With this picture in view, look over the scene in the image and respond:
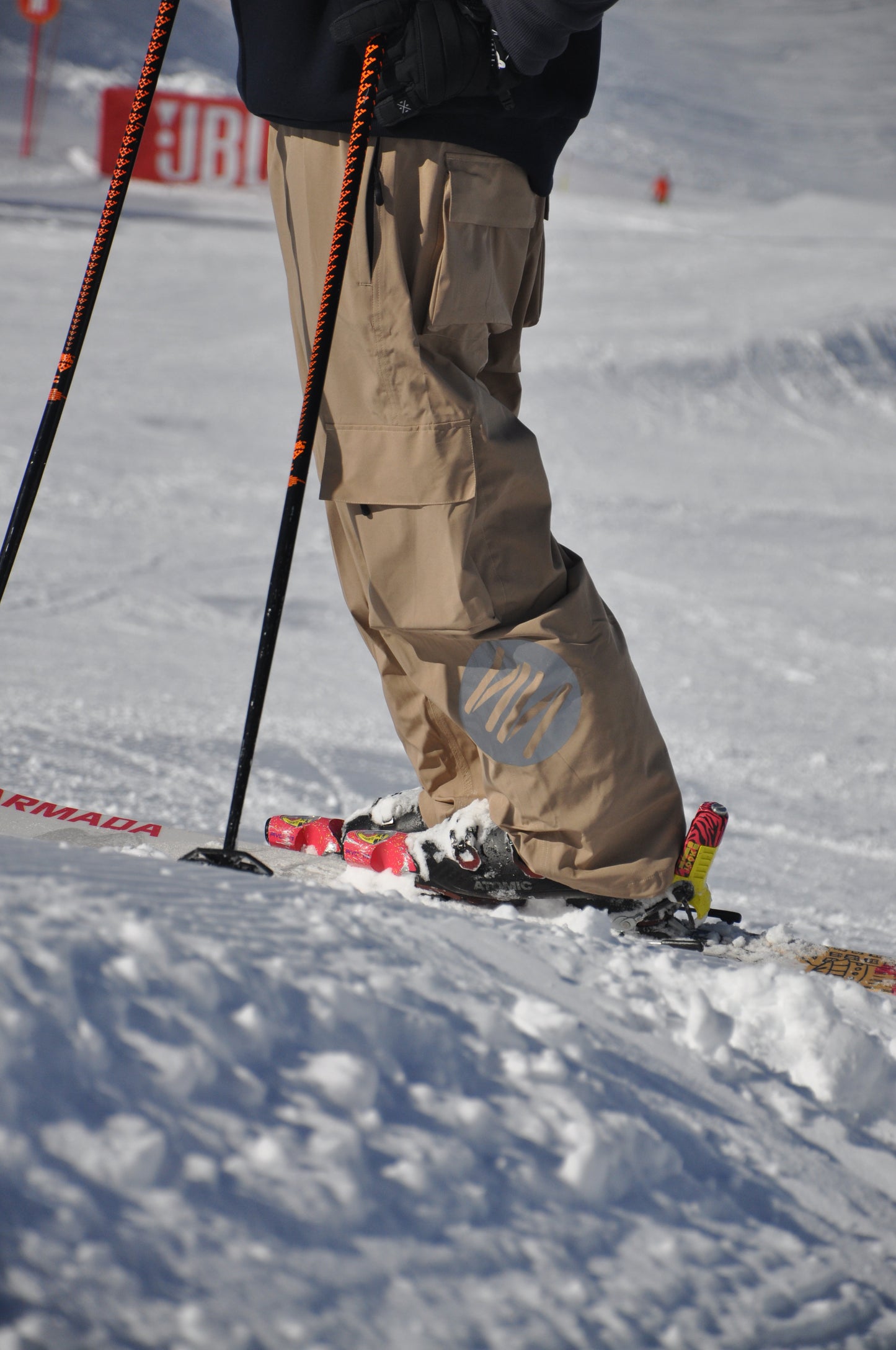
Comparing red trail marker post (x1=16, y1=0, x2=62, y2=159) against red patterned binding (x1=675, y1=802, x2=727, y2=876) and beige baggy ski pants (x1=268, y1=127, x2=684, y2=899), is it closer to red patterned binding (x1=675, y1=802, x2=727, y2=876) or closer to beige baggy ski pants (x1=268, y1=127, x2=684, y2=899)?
beige baggy ski pants (x1=268, y1=127, x2=684, y2=899)

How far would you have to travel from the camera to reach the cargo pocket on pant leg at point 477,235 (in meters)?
1.42

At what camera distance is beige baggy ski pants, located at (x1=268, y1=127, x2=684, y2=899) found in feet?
4.73

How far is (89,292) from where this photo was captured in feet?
5.30

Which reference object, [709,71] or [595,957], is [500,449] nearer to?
[595,957]

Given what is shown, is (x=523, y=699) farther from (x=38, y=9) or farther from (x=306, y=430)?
(x=38, y=9)

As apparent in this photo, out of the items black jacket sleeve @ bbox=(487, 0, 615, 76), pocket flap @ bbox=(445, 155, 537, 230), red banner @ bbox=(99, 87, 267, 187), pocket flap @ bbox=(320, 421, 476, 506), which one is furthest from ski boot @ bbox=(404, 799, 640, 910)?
red banner @ bbox=(99, 87, 267, 187)

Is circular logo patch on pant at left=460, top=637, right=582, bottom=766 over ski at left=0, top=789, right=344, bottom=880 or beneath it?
over

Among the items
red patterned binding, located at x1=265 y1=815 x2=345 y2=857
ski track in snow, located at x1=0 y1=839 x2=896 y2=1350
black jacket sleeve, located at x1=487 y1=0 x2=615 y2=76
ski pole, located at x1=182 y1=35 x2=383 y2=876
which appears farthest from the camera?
red patterned binding, located at x1=265 y1=815 x2=345 y2=857

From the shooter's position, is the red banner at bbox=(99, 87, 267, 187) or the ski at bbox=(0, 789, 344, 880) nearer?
the ski at bbox=(0, 789, 344, 880)

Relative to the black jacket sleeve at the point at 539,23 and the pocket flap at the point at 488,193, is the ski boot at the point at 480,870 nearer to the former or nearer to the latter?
the pocket flap at the point at 488,193

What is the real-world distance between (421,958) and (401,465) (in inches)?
28.9

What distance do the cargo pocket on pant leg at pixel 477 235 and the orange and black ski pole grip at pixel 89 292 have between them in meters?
0.51

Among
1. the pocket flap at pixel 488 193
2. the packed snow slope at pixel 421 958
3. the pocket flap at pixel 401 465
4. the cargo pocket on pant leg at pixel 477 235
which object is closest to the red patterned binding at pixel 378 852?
the packed snow slope at pixel 421 958

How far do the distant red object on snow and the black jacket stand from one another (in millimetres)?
22911
